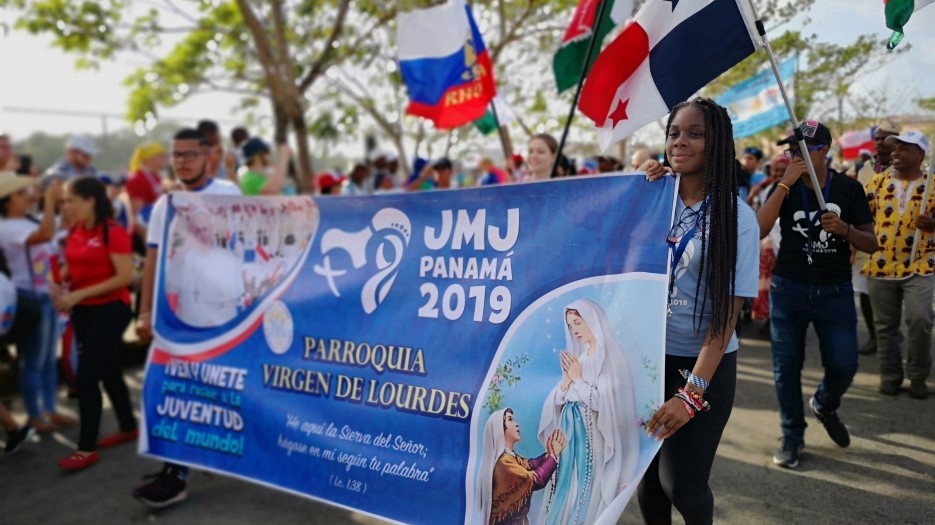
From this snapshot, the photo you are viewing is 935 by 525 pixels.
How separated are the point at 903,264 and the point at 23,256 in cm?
625

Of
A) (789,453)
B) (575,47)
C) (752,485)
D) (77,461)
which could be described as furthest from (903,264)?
(77,461)

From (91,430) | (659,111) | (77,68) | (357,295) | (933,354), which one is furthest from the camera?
(77,68)

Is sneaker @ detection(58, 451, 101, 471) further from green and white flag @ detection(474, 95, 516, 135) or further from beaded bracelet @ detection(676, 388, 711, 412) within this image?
green and white flag @ detection(474, 95, 516, 135)

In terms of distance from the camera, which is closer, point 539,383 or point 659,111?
point 539,383

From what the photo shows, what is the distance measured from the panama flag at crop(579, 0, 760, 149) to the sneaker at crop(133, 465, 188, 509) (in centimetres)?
307

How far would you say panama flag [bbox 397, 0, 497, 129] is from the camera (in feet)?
19.8

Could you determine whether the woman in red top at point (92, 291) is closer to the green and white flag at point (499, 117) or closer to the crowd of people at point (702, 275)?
the crowd of people at point (702, 275)

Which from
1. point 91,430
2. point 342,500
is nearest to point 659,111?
point 342,500

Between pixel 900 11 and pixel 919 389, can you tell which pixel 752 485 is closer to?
pixel 919 389

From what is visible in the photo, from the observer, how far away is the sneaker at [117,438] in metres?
5.05

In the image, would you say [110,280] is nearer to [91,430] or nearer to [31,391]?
[91,430]

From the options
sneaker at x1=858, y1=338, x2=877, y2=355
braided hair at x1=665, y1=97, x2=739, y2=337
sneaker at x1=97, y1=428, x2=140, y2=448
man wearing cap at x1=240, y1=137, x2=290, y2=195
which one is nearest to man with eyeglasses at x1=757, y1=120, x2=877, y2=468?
braided hair at x1=665, y1=97, x2=739, y2=337

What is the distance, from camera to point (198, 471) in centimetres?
458

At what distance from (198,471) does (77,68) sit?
1226cm
